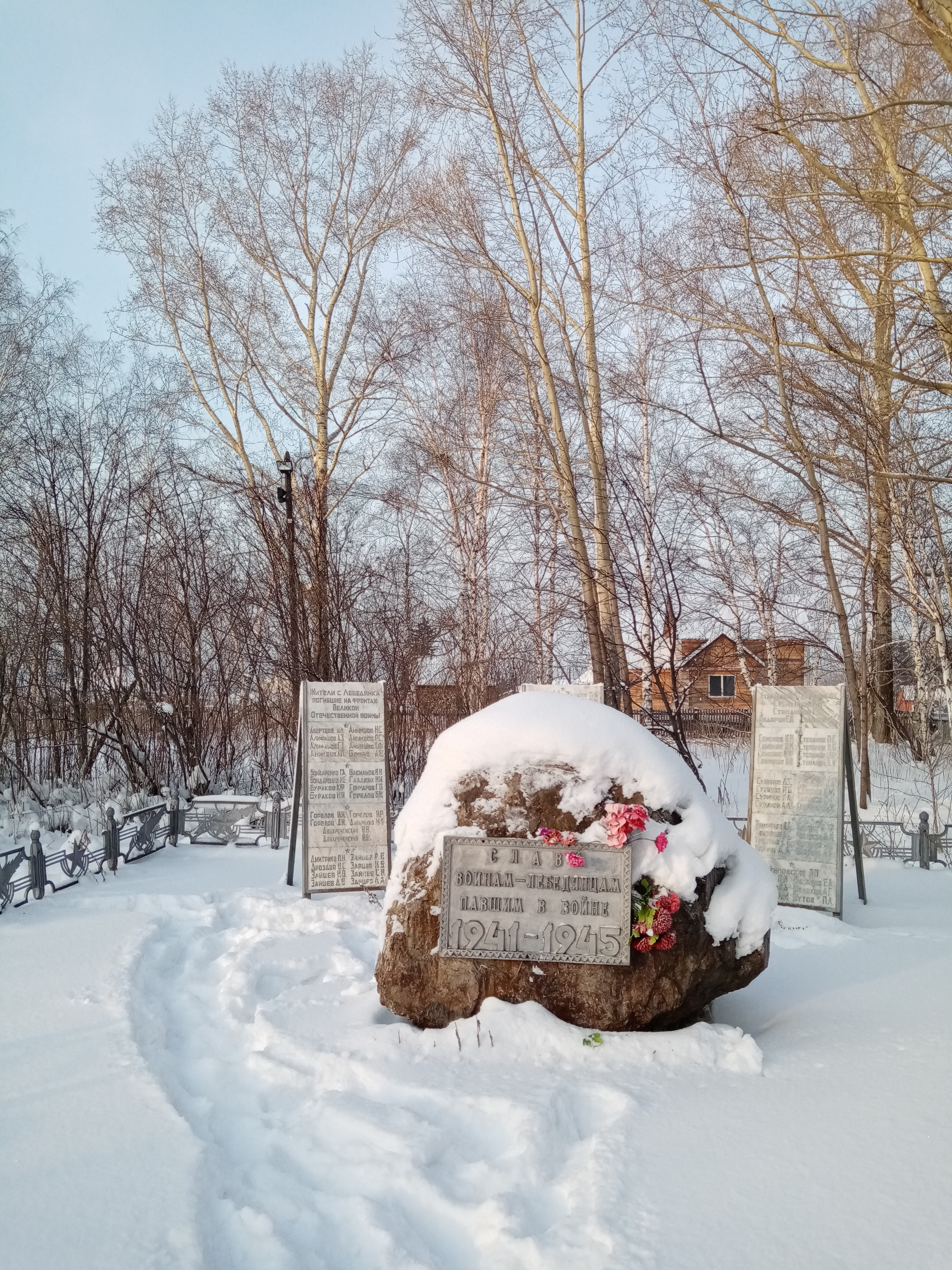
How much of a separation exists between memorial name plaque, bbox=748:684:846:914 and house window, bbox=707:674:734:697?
65.7 feet

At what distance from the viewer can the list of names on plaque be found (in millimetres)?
7965

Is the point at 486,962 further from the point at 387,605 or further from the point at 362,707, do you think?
the point at 387,605

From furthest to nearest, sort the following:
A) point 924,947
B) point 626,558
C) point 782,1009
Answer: point 626,558
point 924,947
point 782,1009

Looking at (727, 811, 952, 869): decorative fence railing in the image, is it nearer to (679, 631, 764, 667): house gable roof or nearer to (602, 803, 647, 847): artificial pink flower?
(679, 631, 764, 667): house gable roof

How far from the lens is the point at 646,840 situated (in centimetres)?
452

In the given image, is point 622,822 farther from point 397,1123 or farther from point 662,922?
point 397,1123

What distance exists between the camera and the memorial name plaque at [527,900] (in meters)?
4.43

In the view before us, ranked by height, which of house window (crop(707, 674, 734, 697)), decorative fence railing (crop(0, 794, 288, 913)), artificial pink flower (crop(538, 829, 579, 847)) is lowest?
decorative fence railing (crop(0, 794, 288, 913))

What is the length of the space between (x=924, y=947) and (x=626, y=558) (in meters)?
5.97

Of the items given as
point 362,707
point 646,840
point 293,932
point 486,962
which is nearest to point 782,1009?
point 646,840

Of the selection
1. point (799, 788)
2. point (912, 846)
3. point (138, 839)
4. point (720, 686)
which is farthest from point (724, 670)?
point (138, 839)

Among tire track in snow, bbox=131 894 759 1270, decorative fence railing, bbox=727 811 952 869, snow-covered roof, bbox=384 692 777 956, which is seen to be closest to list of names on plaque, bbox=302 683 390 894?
tire track in snow, bbox=131 894 759 1270

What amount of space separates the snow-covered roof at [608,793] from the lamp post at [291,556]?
6851mm

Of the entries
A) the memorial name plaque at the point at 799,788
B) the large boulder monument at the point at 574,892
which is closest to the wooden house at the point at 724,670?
the memorial name plaque at the point at 799,788
